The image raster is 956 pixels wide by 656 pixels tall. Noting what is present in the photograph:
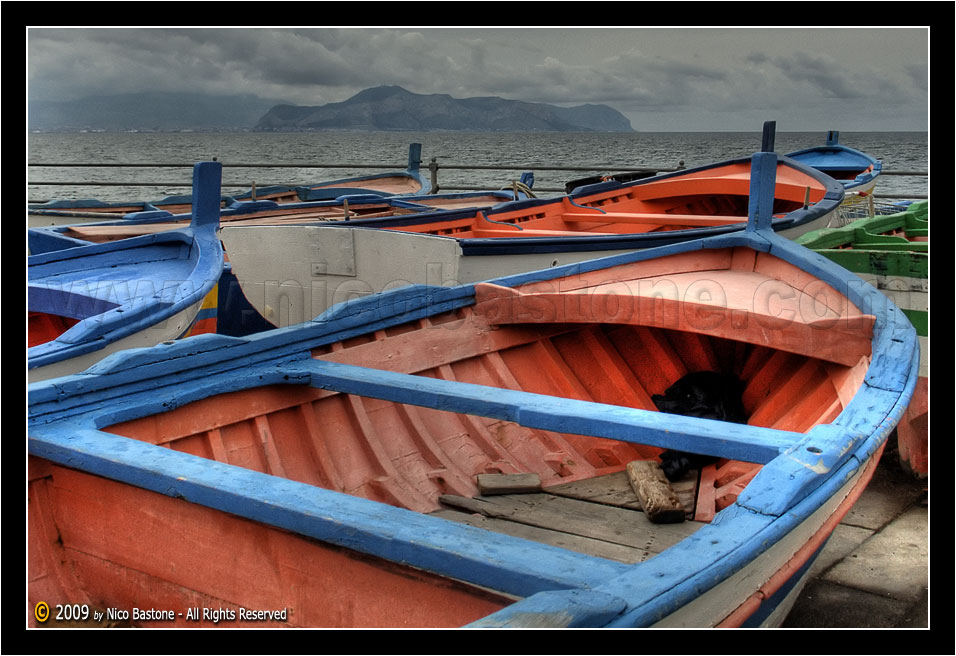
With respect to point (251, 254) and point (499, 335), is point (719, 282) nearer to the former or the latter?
point (499, 335)

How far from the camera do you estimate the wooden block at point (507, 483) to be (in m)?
3.34

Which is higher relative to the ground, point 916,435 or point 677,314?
point 677,314

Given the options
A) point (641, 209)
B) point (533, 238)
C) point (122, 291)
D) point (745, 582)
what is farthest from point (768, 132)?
point (745, 582)

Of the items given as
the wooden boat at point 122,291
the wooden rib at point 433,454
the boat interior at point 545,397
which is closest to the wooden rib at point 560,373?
the boat interior at point 545,397

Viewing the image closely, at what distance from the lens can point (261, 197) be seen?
1051 centimetres

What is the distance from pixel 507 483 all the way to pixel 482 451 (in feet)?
0.91

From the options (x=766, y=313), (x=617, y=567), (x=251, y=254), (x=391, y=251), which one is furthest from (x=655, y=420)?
(x=251, y=254)

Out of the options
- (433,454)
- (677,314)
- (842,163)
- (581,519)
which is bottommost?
(581,519)

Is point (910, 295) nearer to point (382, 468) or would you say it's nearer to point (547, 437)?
point (547, 437)

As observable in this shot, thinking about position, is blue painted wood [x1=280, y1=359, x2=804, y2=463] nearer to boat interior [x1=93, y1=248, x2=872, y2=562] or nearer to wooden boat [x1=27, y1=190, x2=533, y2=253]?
boat interior [x1=93, y1=248, x2=872, y2=562]

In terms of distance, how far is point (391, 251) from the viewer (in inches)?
208

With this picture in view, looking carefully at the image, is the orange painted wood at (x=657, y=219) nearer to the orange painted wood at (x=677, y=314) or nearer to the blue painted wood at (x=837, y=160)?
the orange painted wood at (x=677, y=314)

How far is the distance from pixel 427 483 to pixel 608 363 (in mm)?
1357

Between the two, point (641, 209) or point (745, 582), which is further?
point (641, 209)
